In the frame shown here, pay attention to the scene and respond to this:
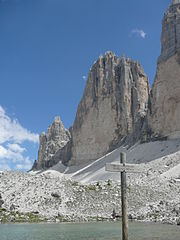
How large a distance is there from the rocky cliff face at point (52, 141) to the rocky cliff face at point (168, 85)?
67674 mm

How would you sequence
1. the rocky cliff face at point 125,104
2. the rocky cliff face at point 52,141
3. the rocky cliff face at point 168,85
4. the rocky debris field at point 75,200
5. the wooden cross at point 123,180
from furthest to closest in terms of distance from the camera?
the rocky cliff face at point 52,141 < the rocky cliff face at point 125,104 < the rocky cliff face at point 168,85 < the rocky debris field at point 75,200 < the wooden cross at point 123,180

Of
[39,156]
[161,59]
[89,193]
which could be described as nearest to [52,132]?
[39,156]

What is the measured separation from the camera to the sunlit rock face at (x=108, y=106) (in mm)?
96938

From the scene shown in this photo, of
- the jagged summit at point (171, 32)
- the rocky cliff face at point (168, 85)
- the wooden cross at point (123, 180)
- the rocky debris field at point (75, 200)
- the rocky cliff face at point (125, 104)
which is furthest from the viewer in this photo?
the jagged summit at point (171, 32)

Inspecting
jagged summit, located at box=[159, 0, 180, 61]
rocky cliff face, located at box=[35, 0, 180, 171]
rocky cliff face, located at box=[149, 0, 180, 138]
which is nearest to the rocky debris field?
rocky cliff face, located at box=[149, 0, 180, 138]

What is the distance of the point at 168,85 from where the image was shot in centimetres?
7381

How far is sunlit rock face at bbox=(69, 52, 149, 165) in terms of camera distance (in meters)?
96.9

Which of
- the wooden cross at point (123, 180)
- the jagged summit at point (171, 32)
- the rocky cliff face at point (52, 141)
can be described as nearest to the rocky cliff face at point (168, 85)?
the jagged summit at point (171, 32)

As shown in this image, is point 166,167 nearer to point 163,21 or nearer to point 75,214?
point 75,214

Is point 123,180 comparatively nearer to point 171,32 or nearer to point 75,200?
point 75,200

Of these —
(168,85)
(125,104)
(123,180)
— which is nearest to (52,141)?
(125,104)

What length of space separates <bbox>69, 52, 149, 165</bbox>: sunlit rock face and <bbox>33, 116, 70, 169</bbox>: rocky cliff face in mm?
25730

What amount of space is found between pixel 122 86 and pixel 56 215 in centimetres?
7915

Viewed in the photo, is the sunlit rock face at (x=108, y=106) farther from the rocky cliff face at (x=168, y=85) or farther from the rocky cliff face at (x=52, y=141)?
the rocky cliff face at (x=52, y=141)
